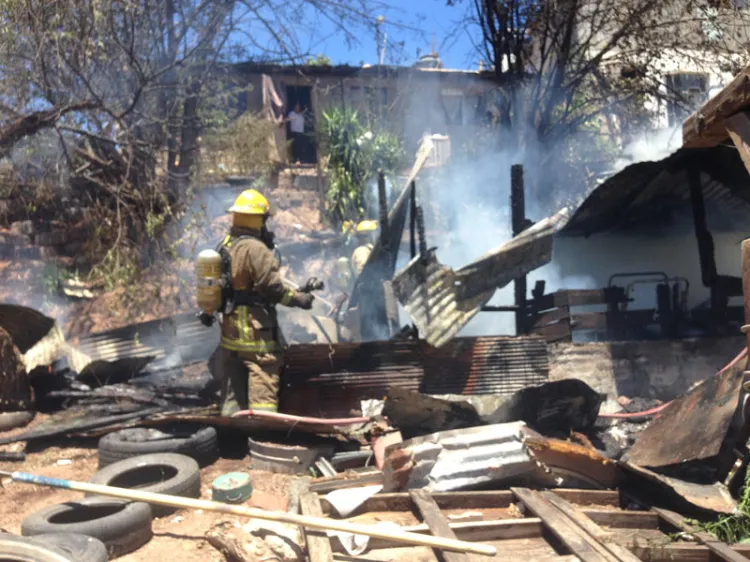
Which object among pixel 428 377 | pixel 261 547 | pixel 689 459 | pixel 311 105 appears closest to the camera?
pixel 261 547

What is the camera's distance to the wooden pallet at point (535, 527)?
336cm

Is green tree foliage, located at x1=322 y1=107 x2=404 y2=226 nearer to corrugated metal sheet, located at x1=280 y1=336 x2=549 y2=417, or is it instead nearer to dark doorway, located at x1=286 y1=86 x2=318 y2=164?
dark doorway, located at x1=286 y1=86 x2=318 y2=164

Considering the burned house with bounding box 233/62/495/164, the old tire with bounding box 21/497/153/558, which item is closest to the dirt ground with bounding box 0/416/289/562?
the old tire with bounding box 21/497/153/558

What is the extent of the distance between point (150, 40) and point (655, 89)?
301 inches

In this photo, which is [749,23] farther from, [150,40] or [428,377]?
[150,40]

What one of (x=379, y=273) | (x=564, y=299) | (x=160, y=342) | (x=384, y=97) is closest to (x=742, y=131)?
(x=564, y=299)

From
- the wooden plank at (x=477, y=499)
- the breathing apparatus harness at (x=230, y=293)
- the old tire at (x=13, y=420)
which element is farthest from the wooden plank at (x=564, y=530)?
the old tire at (x=13, y=420)

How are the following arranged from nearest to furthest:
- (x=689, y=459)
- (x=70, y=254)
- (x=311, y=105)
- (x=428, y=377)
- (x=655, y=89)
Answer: (x=689, y=459), (x=428, y=377), (x=655, y=89), (x=70, y=254), (x=311, y=105)

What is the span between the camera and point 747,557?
3.34 m

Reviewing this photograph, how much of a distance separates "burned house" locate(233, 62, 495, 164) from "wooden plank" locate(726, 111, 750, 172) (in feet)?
41.2

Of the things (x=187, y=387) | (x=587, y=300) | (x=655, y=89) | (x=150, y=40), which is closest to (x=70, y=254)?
(x=150, y=40)

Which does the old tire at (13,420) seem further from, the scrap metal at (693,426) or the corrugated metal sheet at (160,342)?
the scrap metal at (693,426)

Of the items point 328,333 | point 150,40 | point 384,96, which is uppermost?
point 384,96

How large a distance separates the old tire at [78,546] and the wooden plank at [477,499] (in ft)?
5.04
